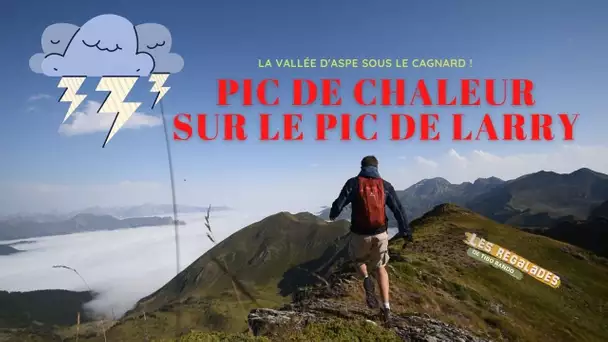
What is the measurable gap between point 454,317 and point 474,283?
17600mm

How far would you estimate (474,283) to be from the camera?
122ft

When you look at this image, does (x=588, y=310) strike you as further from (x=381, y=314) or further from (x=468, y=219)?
(x=381, y=314)

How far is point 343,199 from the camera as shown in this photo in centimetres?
995

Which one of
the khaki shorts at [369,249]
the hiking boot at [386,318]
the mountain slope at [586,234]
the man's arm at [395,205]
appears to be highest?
the man's arm at [395,205]

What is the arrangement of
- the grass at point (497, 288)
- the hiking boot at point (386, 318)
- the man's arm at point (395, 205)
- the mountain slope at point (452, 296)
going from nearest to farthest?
1. the mountain slope at point (452, 296)
2. the man's arm at point (395, 205)
3. the hiking boot at point (386, 318)
4. the grass at point (497, 288)

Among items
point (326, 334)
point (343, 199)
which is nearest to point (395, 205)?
point (343, 199)

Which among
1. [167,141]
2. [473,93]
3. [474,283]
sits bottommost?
[474,283]

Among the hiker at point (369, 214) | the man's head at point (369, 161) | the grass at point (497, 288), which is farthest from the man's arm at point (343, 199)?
the grass at point (497, 288)

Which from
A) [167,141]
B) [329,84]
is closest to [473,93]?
[329,84]

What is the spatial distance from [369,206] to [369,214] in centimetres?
19

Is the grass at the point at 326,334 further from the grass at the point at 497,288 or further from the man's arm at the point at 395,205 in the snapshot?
the grass at the point at 497,288

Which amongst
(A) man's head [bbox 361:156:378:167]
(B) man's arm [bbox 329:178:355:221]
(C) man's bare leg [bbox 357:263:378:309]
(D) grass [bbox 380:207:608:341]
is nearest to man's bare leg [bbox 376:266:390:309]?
(C) man's bare leg [bbox 357:263:378:309]

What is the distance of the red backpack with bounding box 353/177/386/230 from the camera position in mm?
9914

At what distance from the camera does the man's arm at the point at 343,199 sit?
9.88 m
